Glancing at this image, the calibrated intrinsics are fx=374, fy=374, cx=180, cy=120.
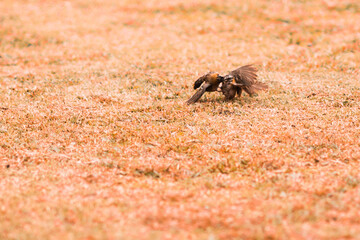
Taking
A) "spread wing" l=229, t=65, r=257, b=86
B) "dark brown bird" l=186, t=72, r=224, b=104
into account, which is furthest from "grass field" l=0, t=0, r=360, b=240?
"spread wing" l=229, t=65, r=257, b=86

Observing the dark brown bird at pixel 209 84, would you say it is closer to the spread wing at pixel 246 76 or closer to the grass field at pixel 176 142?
the grass field at pixel 176 142

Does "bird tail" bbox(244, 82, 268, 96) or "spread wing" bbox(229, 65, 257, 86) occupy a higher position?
"spread wing" bbox(229, 65, 257, 86)

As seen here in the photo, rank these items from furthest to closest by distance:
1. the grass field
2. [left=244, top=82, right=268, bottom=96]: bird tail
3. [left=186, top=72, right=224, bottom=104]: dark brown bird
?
[left=244, top=82, right=268, bottom=96]: bird tail, [left=186, top=72, right=224, bottom=104]: dark brown bird, the grass field

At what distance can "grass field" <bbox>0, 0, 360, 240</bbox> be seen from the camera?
3.82 meters

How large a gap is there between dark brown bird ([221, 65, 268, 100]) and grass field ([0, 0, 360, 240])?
9.5 inches

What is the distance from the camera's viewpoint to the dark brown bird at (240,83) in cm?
768

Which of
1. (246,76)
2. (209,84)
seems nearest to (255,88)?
(246,76)

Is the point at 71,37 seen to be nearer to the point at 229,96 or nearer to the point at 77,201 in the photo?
the point at 229,96

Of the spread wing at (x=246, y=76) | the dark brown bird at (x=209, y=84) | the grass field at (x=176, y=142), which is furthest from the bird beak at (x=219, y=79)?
the grass field at (x=176, y=142)

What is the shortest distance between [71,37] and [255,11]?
8.61 metres

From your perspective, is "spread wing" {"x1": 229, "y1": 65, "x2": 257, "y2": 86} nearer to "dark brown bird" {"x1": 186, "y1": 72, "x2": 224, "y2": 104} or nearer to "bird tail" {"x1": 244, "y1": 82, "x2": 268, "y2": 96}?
"bird tail" {"x1": 244, "y1": 82, "x2": 268, "y2": 96}

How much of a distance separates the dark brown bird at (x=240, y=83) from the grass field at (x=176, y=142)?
0.24m

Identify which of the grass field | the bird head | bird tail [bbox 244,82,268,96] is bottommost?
the grass field

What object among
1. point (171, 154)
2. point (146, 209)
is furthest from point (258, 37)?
point (146, 209)
